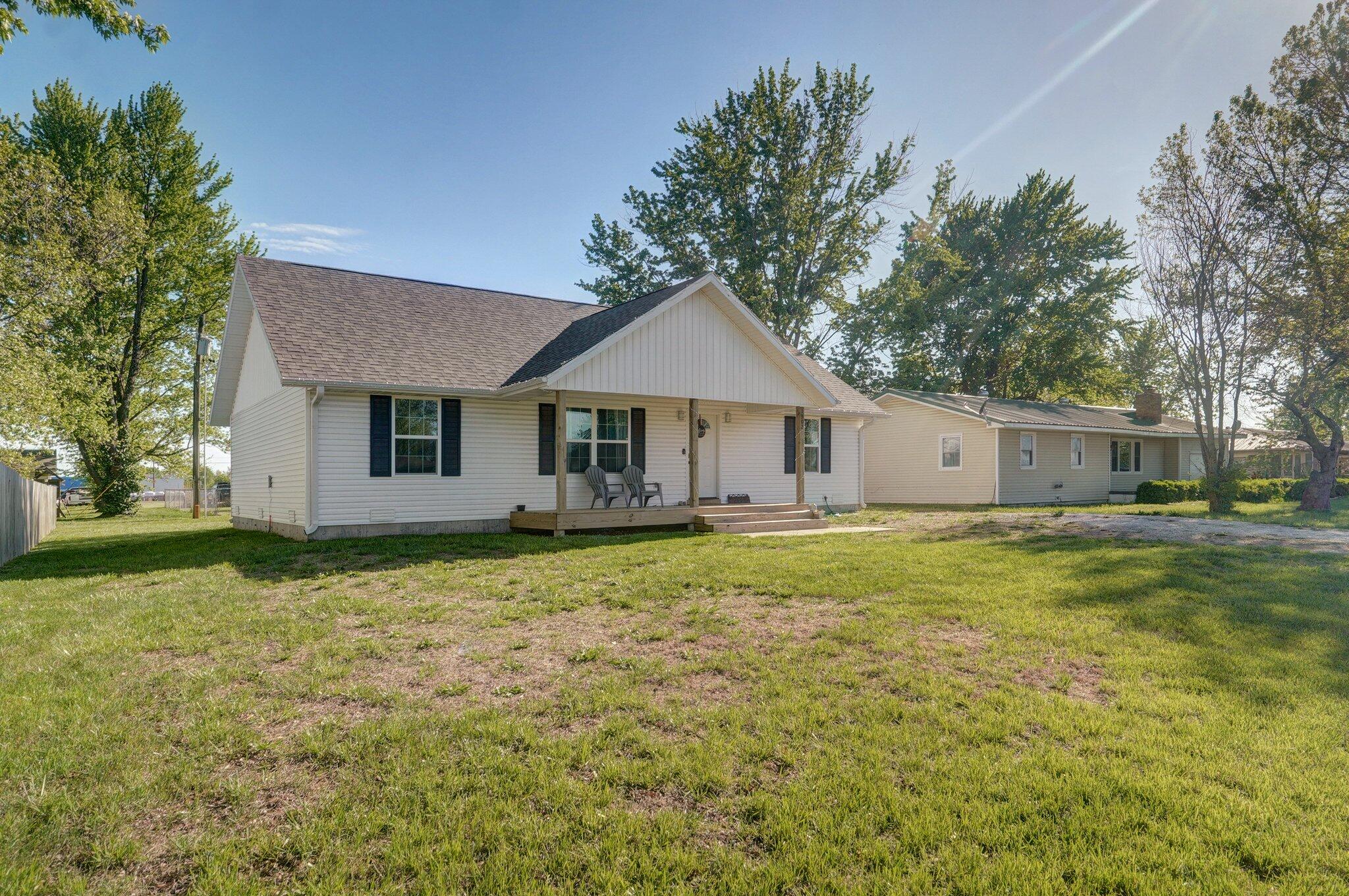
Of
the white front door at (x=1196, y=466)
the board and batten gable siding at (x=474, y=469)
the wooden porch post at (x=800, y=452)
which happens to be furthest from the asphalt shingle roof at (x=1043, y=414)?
the board and batten gable siding at (x=474, y=469)

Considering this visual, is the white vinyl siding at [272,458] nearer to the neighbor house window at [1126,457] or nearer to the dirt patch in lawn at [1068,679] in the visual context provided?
the dirt patch in lawn at [1068,679]

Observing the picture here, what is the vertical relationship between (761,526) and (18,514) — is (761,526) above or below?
below

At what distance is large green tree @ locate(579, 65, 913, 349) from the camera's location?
29.4 meters

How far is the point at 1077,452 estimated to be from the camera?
79.7 feet

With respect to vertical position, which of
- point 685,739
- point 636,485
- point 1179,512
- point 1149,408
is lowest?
point 685,739

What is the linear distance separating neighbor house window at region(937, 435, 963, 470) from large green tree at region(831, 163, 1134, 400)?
11789mm

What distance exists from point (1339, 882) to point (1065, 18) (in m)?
14.5

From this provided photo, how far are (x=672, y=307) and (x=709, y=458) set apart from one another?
4.15m

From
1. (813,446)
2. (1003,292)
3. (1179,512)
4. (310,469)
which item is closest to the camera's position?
(310,469)

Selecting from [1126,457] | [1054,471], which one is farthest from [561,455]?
[1126,457]

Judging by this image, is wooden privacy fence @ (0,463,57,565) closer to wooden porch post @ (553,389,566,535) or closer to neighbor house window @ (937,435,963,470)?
wooden porch post @ (553,389,566,535)

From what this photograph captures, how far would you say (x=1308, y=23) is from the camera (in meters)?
19.5

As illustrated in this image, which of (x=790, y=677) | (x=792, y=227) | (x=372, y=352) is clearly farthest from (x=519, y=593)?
(x=792, y=227)

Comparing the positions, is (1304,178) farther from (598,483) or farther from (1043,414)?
(598,483)
